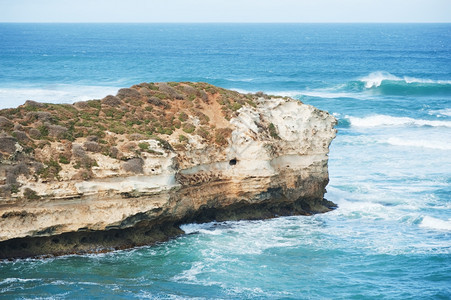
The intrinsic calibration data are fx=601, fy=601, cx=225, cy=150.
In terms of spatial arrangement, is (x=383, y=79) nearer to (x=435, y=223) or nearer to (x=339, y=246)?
(x=435, y=223)

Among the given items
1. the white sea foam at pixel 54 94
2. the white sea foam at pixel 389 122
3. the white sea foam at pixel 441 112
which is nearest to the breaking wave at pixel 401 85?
the white sea foam at pixel 441 112

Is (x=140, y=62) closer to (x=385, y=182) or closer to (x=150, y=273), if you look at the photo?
(x=385, y=182)

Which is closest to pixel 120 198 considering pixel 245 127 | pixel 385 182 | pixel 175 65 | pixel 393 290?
pixel 245 127

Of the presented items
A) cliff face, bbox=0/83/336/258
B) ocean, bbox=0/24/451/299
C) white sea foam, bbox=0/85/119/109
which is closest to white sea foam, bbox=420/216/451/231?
ocean, bbox=0/24/451/299

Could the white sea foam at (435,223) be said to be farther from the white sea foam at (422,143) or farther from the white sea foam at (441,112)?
the white sea foam at (441,112)

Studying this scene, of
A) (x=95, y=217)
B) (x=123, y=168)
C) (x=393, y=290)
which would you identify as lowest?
(x=393, y=290)

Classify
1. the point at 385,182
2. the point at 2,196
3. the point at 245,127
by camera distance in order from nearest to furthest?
the point at 2,196 < the point at 245,127 < the point at 385,182
